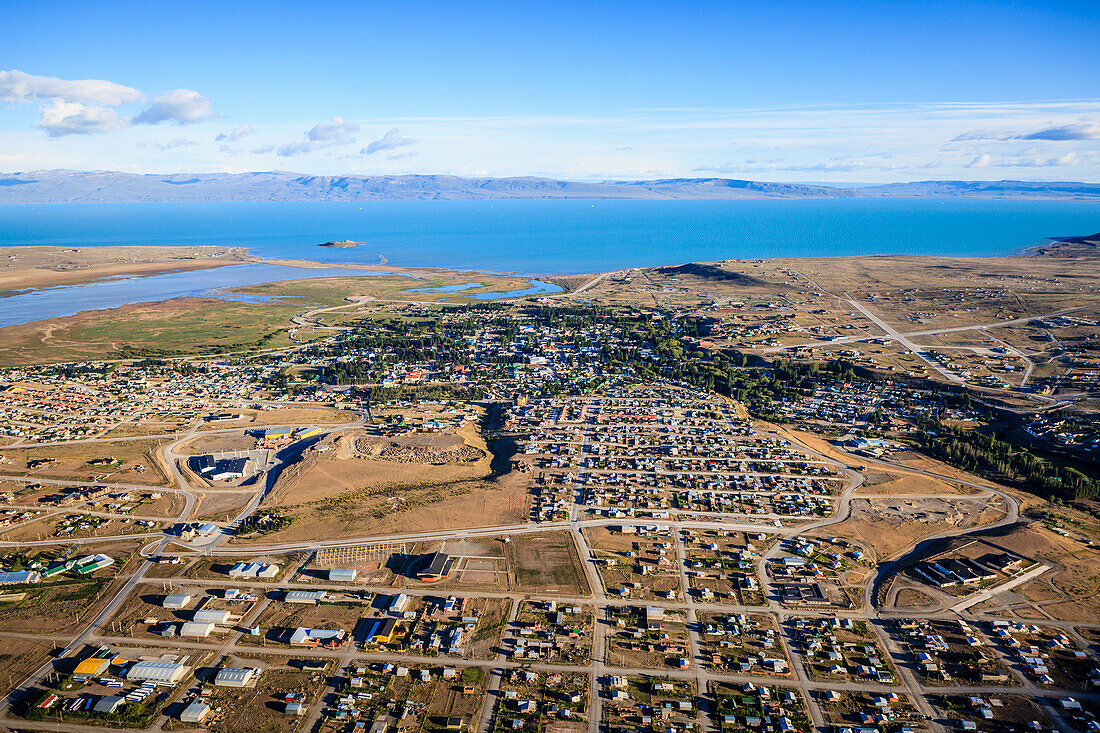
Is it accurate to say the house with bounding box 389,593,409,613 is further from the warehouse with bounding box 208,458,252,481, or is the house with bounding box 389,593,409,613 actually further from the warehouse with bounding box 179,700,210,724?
the warehouse with bounding box 208,458,252,481

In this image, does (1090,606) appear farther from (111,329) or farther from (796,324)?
(111,329)

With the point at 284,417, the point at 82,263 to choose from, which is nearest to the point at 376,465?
the point at 284,417

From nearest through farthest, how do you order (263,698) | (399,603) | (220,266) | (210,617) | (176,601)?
(263,698) < (210,617) < (399,603) < (176,601) < (220,266)

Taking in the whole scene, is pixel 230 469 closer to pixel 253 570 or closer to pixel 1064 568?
pixel 253 570

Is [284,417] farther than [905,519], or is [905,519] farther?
[284,417]

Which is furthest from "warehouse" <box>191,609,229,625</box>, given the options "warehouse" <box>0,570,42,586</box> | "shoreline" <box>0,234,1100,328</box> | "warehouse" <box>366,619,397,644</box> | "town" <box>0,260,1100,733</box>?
"shoreline" <box>0,234,1100,328</box>

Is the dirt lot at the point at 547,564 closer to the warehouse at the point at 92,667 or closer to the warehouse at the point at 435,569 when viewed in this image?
the warehouse at the point at 435,569

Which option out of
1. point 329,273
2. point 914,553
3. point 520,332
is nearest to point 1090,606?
point 914,553
